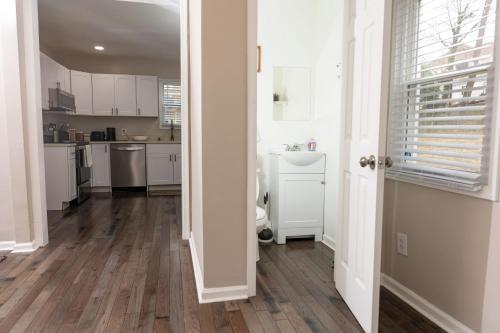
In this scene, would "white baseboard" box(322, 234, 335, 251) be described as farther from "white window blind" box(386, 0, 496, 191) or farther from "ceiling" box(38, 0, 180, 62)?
"ceiling" box(38, 0, 180, 62)

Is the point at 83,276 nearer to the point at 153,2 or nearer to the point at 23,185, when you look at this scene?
the point at 23,185

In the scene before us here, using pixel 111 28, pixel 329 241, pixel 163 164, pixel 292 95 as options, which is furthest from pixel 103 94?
pixel 329 241

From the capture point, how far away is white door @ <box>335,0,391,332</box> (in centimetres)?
149

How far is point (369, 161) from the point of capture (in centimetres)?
154

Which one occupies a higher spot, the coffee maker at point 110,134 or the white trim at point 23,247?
the coffee maker at point 110,134

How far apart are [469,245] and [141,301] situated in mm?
1853

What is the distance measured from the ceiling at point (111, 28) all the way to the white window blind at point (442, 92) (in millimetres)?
2758

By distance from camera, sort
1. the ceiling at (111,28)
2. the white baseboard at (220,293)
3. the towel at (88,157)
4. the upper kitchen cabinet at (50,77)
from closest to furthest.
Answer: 1. the white baseboard at (220,293)
2. the ceiling at (111,28)
3. the upper kitchen cabinet at (50,77)
4. the towel at (88,157)

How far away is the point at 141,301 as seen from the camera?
192 centimetres

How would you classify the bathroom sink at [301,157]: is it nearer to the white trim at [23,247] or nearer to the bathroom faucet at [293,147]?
the bathroom faucet at [293,147]

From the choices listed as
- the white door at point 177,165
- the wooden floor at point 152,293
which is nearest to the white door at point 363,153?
the wooden floor at point 152,293

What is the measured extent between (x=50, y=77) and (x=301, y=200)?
4130mm

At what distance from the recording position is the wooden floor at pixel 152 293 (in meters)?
1.69

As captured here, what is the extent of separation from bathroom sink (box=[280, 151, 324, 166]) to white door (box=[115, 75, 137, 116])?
4.07m
